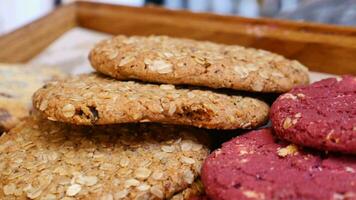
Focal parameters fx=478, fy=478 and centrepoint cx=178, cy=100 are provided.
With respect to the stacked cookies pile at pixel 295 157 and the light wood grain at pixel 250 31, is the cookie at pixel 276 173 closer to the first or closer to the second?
the stacked cookies pile at pixel 295 157

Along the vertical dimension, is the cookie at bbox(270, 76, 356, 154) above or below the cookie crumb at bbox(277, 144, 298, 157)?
above

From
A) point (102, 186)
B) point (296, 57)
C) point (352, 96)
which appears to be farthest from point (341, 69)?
point (102, 186)

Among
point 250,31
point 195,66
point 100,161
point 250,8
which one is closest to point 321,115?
point 195,66

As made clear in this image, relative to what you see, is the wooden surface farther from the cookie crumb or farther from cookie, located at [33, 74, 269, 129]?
the cookie crumb

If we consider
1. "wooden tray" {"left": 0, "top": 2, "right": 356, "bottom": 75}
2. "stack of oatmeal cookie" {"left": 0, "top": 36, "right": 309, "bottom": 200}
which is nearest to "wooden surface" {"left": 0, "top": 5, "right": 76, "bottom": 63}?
"wooden tray" {"left": 0, "top": 2, "right": 356, "bottom": 75}

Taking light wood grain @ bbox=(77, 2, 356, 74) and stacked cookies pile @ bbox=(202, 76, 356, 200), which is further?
light wood grain @ bbox=(77, 2, 356, 74)

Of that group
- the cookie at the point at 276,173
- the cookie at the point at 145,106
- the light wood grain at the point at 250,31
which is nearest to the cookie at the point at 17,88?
the cookie at the point at 145,106
